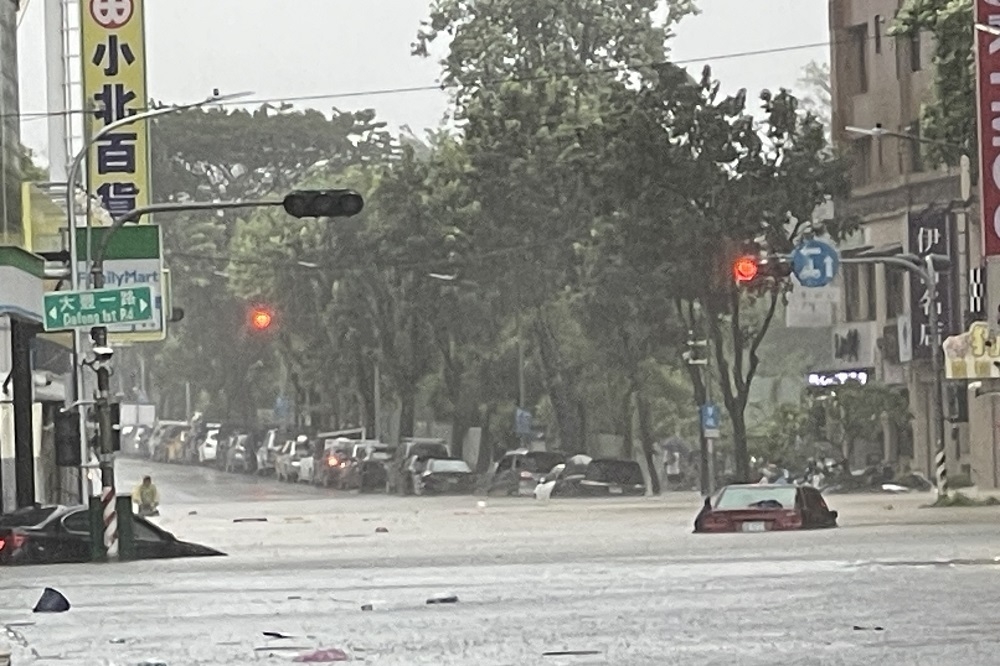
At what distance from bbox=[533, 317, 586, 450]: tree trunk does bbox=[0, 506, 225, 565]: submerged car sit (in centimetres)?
4642

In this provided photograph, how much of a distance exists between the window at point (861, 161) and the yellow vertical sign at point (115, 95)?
3375 cm

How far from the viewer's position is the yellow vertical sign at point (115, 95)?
68.5 metres

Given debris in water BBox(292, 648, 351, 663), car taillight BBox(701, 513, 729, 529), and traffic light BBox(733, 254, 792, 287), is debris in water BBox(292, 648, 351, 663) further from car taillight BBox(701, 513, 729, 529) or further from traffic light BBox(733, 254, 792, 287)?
traffic light BBox(733, 254, 792, 287)

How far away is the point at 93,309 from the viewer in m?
47.7

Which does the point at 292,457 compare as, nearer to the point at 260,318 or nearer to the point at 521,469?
the point at 521,469

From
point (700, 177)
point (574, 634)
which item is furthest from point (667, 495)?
point (574, 634)

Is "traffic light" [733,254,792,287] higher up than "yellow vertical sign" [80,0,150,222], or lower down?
lower down

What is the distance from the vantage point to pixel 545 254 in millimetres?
92250

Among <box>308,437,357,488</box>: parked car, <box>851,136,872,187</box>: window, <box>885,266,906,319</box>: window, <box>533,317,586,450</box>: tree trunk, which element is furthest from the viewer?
<box>308,437,357,488</box>: parked car

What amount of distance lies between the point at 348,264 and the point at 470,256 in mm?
8584

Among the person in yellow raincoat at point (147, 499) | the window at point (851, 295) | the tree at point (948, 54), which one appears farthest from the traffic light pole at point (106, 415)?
the window at point (851, 295)

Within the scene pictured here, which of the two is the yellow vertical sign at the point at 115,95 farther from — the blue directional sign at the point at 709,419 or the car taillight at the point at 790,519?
the blue directional sign at the point at 709,419

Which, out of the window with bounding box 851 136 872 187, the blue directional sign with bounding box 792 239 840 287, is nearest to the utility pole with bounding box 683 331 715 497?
the blue directional sign with bounding box 792 239 840 287

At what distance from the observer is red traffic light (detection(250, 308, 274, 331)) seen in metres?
71.4
